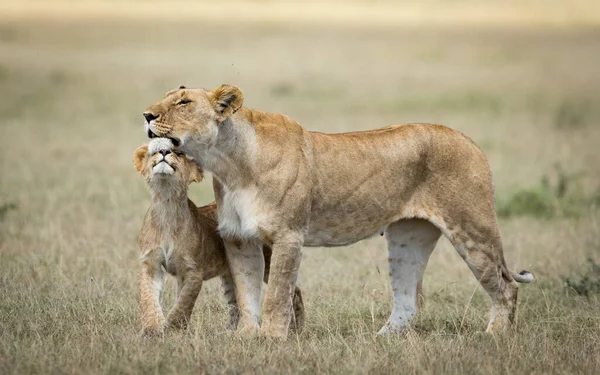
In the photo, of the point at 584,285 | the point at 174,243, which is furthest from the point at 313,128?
the point at 174,243

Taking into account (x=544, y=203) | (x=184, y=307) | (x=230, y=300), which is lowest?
(x=544, y=203)

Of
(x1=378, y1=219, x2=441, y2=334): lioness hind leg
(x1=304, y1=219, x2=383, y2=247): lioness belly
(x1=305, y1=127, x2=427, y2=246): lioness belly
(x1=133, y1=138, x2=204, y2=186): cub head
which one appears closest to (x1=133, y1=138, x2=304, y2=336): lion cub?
(x1=133, y1=138, x2=204, y2=186): cub head

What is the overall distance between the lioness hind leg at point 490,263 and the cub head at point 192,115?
1.63 meters

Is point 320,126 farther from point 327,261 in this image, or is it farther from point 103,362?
point 103,362

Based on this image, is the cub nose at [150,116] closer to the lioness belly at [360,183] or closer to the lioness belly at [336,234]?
the lioness belly at [360,183]

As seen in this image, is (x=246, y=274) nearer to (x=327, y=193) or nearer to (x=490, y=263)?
(x=327, y=193)

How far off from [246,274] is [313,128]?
40.9 ft

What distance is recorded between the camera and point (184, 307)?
6.41m

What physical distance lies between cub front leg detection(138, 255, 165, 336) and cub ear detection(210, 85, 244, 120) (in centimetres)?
101

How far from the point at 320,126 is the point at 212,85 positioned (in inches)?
194

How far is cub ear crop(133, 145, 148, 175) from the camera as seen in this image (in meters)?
6.61

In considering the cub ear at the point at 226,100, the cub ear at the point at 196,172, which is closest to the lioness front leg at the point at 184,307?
the cub ear at the point at 196,172

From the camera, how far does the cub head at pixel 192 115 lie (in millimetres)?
6055

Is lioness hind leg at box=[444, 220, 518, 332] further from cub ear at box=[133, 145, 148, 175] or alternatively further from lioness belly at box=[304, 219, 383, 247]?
cub ear at box=[133, 145, 148, 175]
